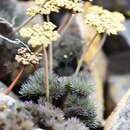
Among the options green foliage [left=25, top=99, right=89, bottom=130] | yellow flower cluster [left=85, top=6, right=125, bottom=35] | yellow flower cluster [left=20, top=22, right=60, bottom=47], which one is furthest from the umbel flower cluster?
yellow flower cluster [left=85, top=6, right=125, bottom=35]

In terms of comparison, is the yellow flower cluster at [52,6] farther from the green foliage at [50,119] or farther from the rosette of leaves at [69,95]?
the green foliage at [50,119]

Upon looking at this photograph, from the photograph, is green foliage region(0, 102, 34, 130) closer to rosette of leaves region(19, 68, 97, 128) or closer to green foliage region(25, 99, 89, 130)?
green foliage region(25, 99, 89, 130)

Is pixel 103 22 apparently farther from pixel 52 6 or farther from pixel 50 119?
pixel 50 119

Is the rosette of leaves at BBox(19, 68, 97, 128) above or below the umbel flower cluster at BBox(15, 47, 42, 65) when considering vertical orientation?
below

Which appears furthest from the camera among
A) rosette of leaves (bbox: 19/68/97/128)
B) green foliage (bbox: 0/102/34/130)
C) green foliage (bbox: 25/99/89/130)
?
rosette of leaves (bbox: 19/68/97/128)

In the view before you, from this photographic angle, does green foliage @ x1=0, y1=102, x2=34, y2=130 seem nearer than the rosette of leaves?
Yes

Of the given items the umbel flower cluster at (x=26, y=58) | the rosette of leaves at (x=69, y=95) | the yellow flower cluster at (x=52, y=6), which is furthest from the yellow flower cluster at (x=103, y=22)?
the umbel flower cluster at (x=26, y=58)

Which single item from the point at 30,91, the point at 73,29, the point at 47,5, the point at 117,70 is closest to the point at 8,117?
the point at 30,91

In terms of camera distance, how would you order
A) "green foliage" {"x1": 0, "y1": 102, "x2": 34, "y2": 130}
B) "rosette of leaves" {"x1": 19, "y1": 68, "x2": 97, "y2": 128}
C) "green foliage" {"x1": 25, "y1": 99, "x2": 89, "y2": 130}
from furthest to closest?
"rosette of leaves" {"x1": 19, "y1": 68, "x2": 97, "y2": 128}, "green foliage" {"x1": 25, "y1": 99, "x2": 89, "y2": 130}, "green foliage" {"x1": 0, "y1": 102, "x2": 34, "y2": 130}

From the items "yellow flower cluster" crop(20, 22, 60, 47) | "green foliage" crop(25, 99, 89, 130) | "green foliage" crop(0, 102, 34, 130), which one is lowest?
"green foliage" crop(25, 99, 89, 130)
